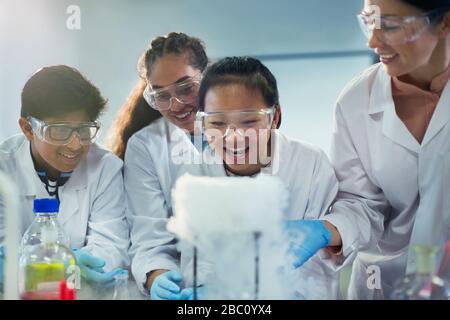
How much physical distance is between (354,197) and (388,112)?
0.29 metres

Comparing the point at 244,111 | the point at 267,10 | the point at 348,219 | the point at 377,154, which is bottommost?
the point at 348,219

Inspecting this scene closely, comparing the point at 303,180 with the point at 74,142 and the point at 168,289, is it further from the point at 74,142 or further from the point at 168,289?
the point at 74,142

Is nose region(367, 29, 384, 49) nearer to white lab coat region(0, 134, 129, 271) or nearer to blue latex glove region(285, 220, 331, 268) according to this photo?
blue latex glove region(285, 220, 331, 268)

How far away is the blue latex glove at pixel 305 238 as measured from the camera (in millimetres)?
1747

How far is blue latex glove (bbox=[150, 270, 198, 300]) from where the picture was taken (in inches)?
→ 69.7

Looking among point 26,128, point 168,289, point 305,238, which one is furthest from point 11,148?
point 305,238

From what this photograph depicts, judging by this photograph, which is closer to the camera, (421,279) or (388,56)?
(421,279)

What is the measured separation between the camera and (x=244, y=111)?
1.81 m

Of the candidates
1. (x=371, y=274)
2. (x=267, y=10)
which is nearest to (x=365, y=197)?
(x=371, y=274)

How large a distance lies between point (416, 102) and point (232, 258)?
2.88ft

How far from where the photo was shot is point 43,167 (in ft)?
6.64

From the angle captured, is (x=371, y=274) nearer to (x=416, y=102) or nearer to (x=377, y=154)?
(x=377, y=154)
